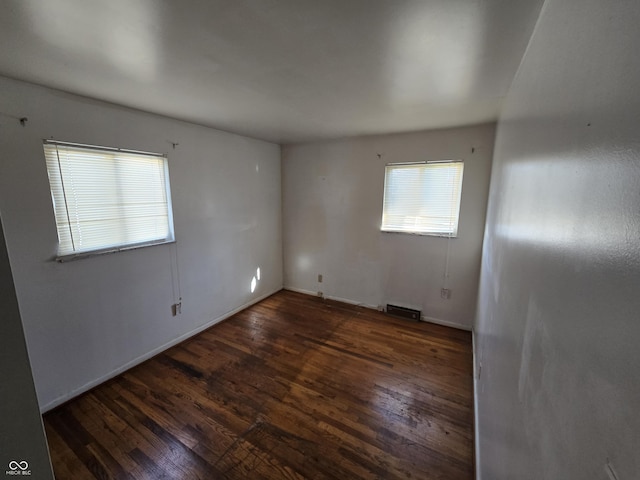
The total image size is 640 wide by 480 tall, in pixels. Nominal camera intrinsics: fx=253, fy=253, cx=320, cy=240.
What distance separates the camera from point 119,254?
2.25m

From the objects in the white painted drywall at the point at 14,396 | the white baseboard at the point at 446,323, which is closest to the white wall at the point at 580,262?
the white painted drywall at the point at 14,396

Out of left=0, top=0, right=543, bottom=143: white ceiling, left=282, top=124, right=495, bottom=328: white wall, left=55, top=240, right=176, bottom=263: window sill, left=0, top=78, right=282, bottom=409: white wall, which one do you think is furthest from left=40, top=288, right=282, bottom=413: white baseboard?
left=0, top=0, right=543, bottom=143: white ceiling

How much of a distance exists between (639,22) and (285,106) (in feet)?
6.94

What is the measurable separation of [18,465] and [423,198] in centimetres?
343

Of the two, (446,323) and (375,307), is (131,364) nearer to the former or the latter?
(375,307)

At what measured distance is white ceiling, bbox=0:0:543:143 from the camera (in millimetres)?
1036

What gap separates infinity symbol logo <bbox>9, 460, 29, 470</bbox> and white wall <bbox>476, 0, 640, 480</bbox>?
126 cm

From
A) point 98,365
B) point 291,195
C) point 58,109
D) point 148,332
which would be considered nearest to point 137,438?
point 98,365

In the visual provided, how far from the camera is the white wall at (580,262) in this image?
1.16 feet

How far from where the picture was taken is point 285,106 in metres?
2.16

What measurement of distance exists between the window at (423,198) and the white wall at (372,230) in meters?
0.08

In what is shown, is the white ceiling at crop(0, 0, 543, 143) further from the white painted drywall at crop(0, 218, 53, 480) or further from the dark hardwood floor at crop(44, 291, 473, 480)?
the dark hardwood floor at crop(44, 291, 473, 480)

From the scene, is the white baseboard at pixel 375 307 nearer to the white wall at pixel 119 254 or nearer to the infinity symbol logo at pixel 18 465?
the white wall at pixel 119 254

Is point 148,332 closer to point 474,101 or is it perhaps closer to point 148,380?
point 148,380
